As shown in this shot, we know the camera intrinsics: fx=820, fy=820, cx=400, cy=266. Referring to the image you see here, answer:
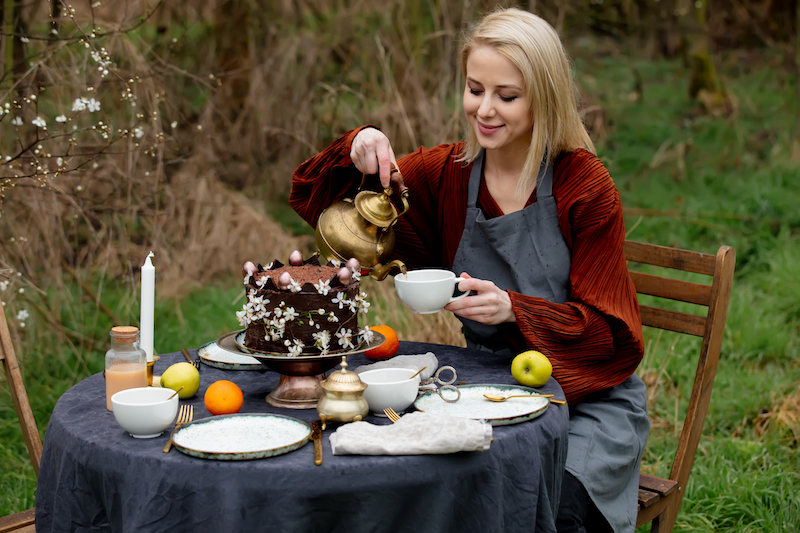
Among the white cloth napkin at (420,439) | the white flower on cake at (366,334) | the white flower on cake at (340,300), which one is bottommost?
the white cloth napkin at (420,439)

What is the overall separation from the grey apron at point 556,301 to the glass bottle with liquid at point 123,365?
3.57 ft

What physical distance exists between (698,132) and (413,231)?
633 cm

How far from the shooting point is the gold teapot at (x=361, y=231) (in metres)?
2.20

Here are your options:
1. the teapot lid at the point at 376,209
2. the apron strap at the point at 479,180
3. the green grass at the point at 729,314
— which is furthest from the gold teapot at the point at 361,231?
the green grass at the point at 729,314

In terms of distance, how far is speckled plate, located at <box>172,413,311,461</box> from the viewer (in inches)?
62.6

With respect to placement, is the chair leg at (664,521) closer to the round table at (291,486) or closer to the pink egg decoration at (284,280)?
the round table at (291,486)

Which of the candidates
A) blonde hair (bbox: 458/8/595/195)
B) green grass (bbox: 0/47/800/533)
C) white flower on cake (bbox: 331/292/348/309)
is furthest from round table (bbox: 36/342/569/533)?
green grass (bbox: 0/47/800/533)

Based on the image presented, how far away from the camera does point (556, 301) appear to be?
2.47 m

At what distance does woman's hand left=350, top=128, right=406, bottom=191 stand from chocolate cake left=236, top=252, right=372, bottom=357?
52 centimetres

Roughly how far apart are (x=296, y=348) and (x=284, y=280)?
0.52 feet

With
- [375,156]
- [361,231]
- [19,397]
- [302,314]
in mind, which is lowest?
[19,397]

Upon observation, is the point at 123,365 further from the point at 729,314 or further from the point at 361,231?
the point at 729,314

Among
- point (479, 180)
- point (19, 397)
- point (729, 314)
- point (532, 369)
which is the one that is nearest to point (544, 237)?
point (479, 180)

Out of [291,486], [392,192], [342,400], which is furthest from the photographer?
[392,192]
